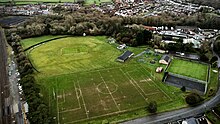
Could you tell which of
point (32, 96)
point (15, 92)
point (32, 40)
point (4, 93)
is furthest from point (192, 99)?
point (32, 40)

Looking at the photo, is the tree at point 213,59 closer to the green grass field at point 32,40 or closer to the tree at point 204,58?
the tree at point 204,58

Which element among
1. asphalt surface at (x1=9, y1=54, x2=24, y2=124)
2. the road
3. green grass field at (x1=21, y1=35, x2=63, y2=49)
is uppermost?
green grass field at (x1=21, y1=35, x2=63, y2=49)

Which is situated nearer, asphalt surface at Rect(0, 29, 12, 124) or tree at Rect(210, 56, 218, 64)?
asphalt surface at Rect(0, 29, 12, 124)

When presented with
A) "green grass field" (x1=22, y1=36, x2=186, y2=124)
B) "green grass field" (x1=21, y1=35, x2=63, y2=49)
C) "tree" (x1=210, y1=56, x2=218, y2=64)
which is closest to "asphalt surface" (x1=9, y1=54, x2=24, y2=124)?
"green grass field" (x1=22, y1=36, x2=186, y2=124)

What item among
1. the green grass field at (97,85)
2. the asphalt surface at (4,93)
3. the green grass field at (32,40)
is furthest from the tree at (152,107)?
the green grass field at (32,40)

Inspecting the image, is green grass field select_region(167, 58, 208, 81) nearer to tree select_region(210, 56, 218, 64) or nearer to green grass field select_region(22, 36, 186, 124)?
tree select_region(210, 56, 218, 64)

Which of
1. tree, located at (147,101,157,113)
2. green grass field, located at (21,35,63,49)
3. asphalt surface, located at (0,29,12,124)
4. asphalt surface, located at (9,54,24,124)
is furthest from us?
green grass field, located at (21,35,63,49)

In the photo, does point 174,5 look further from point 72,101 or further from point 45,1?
point 72,101
